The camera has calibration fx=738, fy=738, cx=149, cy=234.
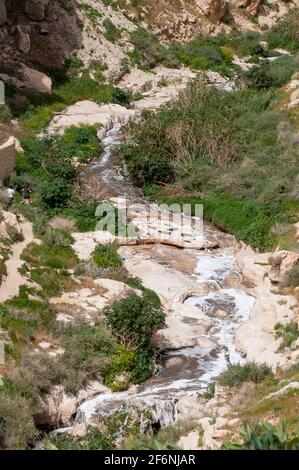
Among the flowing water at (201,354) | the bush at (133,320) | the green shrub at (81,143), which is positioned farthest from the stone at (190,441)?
the green shrub at (81,143)

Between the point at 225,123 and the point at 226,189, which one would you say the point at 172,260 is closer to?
the point at 226,189

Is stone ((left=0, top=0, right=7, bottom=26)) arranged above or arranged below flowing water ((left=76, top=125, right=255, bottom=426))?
above

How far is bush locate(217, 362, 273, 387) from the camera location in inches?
681

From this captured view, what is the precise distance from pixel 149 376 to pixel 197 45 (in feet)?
117

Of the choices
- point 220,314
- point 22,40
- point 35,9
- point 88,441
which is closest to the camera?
point 88,441

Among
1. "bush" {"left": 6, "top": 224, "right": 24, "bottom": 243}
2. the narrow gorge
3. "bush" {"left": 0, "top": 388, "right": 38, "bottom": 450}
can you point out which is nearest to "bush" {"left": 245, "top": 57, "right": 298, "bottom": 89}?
the narrow gorge

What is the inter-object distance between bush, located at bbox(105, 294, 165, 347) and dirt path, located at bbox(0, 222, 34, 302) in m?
2.84

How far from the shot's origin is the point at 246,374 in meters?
17.4

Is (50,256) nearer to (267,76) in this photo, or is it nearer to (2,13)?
(2,13)

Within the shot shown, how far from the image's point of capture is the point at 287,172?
91.5 feet

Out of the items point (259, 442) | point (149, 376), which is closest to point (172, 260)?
point (149, 376)

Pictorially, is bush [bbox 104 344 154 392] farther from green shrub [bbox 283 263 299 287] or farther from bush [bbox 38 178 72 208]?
bush [bbox 38 178 72 208]

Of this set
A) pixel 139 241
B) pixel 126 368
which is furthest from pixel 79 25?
pixel 126 368

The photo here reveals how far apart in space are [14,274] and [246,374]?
7665 millimetres
